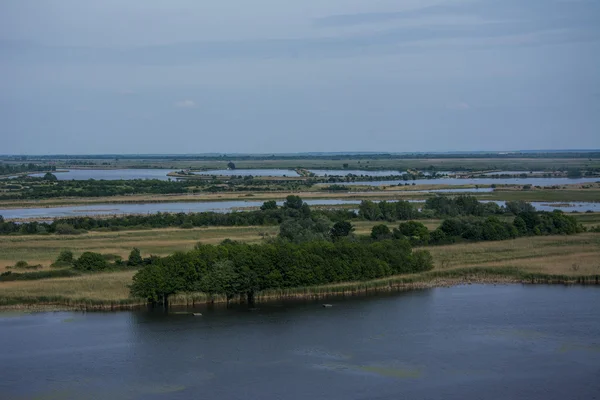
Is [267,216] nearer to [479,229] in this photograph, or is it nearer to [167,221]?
[167,221]

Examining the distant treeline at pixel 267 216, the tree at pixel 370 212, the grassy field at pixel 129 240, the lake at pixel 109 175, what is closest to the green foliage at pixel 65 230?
the distant treeline at pixel 267 216

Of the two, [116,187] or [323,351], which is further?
[116,187]

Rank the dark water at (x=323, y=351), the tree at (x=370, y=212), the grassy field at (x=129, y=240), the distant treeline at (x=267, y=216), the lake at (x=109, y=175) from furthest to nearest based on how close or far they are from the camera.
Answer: the lake at (x=109, y=175) < the tree at (x=370, y=212) < the distant treeline at (x=267, y=216) < the grassy field at (x=129, y=240) < the dark water at (x=323, y=351)

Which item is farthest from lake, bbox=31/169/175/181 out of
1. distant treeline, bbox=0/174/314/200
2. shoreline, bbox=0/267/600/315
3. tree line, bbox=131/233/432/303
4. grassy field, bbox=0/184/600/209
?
shoreline, bbox=0/267/600/315

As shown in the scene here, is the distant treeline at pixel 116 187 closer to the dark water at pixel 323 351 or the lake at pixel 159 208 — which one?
the lake at pixel 159 208

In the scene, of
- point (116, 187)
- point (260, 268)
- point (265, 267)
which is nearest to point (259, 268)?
point (260, 268)

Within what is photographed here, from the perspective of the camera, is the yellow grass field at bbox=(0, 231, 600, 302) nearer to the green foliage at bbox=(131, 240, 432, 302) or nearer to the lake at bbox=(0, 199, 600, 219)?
the green foliage at bbox=(131, 240, 432, 302)

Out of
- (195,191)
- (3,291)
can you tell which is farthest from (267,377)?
(195,191)
